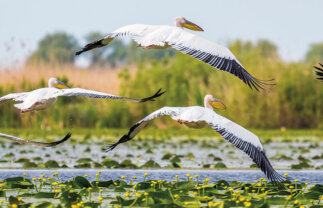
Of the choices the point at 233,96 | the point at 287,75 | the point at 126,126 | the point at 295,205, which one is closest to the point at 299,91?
the point at 287,75

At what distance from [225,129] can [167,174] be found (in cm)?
228

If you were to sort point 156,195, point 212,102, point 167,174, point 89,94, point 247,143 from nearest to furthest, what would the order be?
point 156,195, point 247,143, point 89,94, point 212,102, point 167,174

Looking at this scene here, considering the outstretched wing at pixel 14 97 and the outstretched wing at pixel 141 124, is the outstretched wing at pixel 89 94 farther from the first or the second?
the outstretched wing at pixel 14 97

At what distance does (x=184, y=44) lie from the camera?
6.73 metres

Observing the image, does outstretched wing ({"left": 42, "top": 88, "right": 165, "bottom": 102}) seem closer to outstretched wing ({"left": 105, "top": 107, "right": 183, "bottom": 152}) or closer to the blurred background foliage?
outstretched wing ({"left": 105, "top": 107, "right": 183, "bottom": 152})

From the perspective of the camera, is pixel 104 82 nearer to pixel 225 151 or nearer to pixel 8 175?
pixel 225 151

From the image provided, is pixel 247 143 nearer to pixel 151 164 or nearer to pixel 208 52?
pixel 208 52

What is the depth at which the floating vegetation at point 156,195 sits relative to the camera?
5.20 metres

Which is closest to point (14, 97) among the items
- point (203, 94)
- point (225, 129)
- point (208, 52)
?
point (208, 52)

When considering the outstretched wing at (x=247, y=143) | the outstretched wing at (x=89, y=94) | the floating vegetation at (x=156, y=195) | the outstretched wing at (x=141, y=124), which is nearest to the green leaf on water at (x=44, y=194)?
the floating vegetation at (x=156, y=195)

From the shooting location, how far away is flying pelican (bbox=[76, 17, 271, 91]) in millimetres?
6512

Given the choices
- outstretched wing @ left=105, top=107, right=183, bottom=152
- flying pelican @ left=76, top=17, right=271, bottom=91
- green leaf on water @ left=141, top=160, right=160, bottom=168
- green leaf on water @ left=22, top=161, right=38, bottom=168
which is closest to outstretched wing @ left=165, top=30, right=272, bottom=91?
flying pelican @ left=76, top=17, right=271, bottom=91

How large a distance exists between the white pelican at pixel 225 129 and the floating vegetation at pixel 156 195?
0.28 meters

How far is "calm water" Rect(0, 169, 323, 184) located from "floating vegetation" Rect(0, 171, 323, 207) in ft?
4.02
